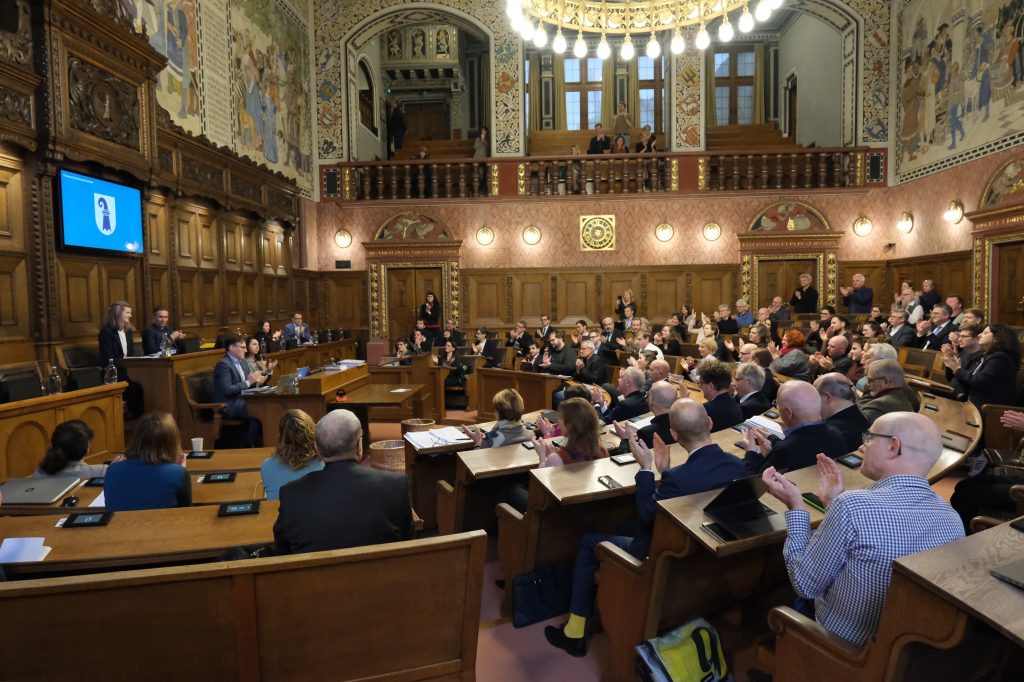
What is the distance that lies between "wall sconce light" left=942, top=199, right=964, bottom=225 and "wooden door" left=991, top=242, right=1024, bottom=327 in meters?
1.21

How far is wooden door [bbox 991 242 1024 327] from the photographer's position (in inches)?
387

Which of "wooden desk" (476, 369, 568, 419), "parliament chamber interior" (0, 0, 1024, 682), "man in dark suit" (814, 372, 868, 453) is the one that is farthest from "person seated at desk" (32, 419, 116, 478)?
"wooden desk" (476, 369, 568, 419)

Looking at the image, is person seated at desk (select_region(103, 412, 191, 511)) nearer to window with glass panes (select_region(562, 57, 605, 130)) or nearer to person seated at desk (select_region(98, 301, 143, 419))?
person seated at desk (select_region(98, 301, 143, 419))

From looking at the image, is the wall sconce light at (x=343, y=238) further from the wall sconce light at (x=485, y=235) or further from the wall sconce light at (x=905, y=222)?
the wall sconce light at (x=905, y=222)

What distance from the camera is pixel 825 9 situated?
14.1 m

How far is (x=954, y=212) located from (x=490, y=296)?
369 inches

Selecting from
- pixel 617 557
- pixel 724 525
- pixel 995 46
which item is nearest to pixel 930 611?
pixel 724 525

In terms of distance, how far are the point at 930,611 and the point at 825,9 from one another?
53.0ft

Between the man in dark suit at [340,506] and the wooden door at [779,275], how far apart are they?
13.1 m

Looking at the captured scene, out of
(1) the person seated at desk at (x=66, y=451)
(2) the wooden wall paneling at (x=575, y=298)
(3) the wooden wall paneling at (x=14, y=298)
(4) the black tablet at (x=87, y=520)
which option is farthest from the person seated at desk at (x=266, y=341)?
(4) the black tablet at (x=87, y=520)

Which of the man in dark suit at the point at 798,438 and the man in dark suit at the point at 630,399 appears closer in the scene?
the man in dark suit at the point at 798,438

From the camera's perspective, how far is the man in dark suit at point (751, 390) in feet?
16.3

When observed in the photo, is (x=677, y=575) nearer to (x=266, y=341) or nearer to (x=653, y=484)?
(x=653, y=484)

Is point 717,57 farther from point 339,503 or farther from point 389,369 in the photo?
point 339,503
